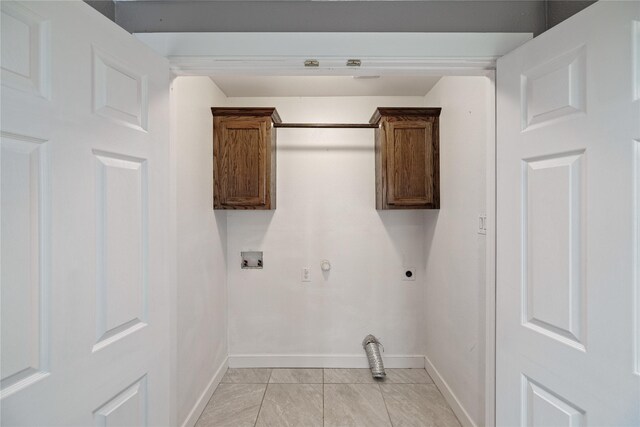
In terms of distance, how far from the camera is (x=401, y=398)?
2.48 m

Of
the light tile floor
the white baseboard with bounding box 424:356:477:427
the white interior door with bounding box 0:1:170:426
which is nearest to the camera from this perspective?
the white interior door with bounding box 0:1:170:426

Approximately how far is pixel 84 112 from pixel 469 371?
2.40 meters

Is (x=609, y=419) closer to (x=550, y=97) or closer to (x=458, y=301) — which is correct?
(x=550, y=97)

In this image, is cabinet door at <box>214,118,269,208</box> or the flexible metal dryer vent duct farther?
the flexible metal dryer vent duct

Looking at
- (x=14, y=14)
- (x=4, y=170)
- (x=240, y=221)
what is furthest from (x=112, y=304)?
(x=240, y=221)

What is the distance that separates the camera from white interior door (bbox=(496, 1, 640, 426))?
2.96ft

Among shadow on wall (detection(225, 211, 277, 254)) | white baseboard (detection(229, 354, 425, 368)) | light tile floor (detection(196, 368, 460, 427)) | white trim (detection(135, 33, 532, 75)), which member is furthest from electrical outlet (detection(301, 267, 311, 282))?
white trim (detection(135, 33, 532, 75))

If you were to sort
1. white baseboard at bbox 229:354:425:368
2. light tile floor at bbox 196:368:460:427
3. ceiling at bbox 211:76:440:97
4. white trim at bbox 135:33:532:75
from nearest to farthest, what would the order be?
white trim at bbox 135:33:532:75
light tile floor at bbox 196:368:460:427
ceiling at bbox 211:76:440:97
white baseboard at bbox 229:354:425:368

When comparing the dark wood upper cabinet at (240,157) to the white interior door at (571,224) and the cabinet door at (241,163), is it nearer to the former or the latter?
the cabinet door at (241,163)

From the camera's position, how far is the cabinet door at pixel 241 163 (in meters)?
2.66

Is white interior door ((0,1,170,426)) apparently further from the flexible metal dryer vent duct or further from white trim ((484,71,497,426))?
the flexible metal dryer vent duct

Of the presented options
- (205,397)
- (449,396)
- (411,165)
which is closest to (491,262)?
(411,165)

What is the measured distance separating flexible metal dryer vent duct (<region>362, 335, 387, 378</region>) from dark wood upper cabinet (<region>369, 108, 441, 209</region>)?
1.30m

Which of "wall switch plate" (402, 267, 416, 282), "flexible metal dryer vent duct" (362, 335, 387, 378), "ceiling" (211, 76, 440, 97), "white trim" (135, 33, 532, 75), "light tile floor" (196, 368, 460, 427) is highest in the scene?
"ceiling" (211, 76, 440, 97)
